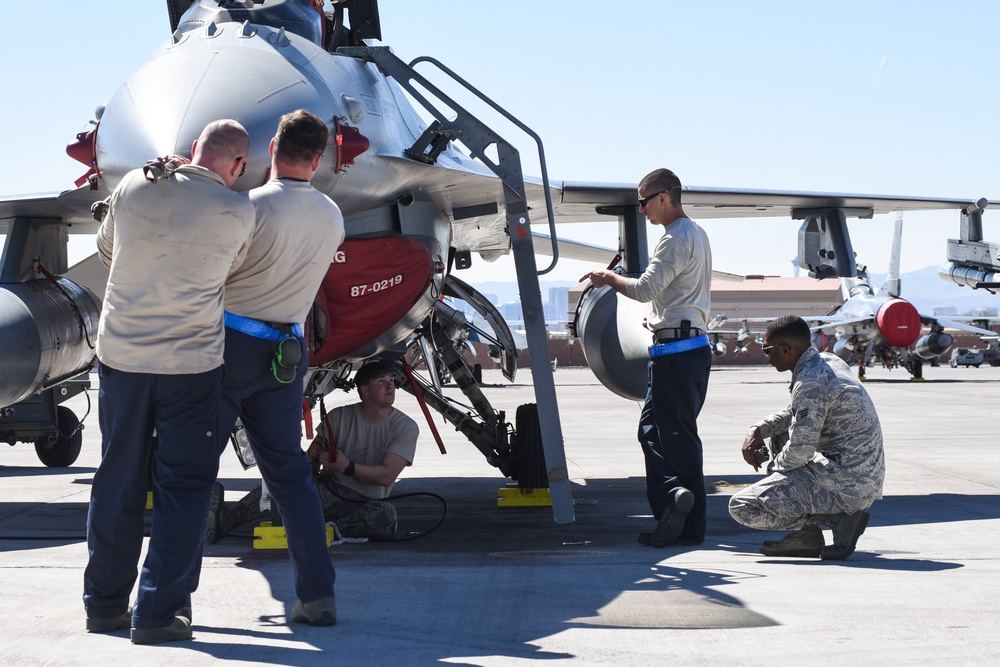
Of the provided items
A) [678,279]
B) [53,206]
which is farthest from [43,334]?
[678,279]

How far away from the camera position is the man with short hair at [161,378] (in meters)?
4.04

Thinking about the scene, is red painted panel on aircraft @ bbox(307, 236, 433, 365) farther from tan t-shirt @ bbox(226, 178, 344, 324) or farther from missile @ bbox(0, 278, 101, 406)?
missile @ bbox(0, 278, 101, 406)

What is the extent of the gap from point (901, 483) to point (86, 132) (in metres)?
7.60

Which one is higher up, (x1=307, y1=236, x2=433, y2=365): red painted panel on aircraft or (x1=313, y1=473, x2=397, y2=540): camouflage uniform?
(x1=307, y1=236, x2=433, y2=365): red painted panel on aircraft

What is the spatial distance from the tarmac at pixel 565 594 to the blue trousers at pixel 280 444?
0.26 m

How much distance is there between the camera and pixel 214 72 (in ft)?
17.4

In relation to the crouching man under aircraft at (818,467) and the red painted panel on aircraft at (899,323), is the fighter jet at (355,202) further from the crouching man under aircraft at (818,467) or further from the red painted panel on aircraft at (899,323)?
the red painted panel on aircraft at (899,323)

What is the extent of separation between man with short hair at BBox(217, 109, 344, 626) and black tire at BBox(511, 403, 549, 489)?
464 centimetres

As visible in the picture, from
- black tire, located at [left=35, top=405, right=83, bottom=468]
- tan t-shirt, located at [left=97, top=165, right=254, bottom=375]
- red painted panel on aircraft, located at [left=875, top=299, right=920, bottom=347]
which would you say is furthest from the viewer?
red painted panel on aircraft, located at [left=875, top=299, right=920, bottom=347]

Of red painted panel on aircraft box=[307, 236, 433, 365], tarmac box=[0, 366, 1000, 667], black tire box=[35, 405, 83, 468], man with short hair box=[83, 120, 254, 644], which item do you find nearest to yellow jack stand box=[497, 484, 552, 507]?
A: tarmac box=[0, 366, 1000, 667]

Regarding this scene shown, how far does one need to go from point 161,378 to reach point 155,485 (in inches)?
17.2

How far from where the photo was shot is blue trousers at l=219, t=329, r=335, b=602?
14.1ft

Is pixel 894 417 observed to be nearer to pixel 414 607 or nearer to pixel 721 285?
pixel 414 607

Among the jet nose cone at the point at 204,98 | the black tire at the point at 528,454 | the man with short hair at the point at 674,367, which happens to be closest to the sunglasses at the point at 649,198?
the man with short hair at the point at 674,367
